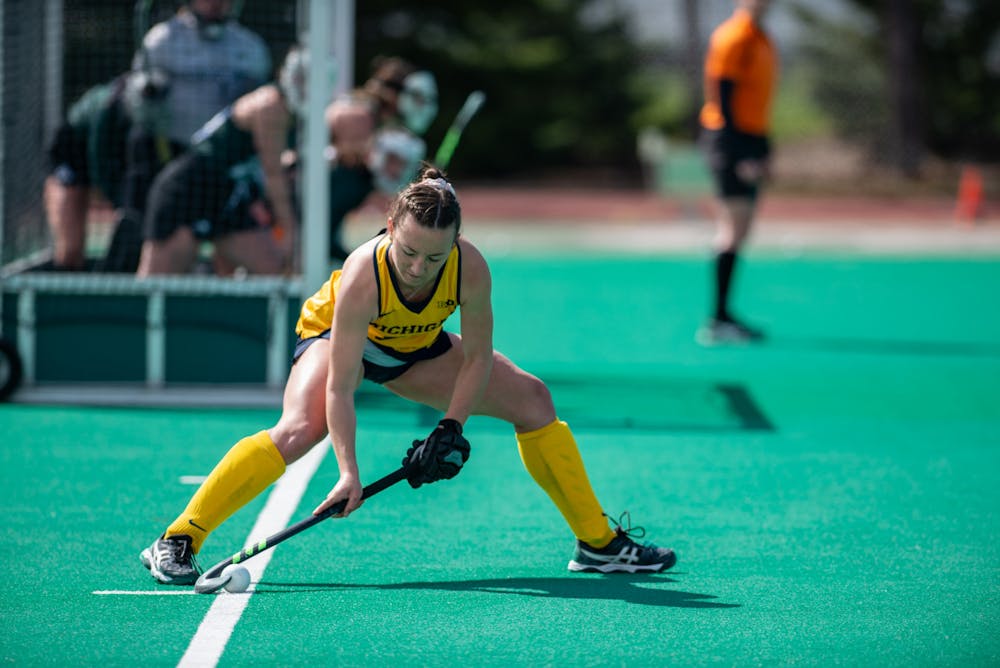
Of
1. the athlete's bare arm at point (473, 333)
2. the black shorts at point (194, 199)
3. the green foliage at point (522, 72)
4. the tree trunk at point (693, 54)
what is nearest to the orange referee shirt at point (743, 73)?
the black shorts at point (194, 199)

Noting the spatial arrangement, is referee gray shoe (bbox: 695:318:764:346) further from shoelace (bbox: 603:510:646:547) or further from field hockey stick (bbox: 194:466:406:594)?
field hockey stick (bbox: 194:466:406:594)

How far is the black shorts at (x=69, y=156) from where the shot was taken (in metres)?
8.21

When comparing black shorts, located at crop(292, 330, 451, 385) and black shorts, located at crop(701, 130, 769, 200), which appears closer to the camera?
black shorts, located at crop(292, 330, 451, 385)

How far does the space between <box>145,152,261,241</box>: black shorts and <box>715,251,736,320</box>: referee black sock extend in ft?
10.4

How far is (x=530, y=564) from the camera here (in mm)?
A: 5027

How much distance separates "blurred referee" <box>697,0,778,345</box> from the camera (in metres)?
9.58

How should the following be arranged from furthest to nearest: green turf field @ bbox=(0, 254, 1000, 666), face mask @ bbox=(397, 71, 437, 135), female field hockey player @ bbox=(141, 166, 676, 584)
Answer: face mask @ bbox=(397, 71, 437, 135), female field hockey player @ bbox=(141, 166, 676, 584), green turf field @ bbox=(0, 254, 1000, 666)

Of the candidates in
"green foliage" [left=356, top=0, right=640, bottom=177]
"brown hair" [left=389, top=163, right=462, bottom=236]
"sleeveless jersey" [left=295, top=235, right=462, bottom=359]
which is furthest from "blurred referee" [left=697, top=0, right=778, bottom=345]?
"green foliage" [left=356, top=0, right=640, bottom=177]

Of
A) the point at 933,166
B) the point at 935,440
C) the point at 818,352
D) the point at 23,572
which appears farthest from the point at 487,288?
the point at 933,166

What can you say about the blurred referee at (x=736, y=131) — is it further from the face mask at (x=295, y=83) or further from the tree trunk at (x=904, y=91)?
the tree trunk at (x=904, y=91)

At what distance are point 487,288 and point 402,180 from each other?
3.62 meters

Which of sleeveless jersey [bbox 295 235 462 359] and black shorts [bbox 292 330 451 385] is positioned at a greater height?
sleeveless jersey [bbox 295 235 462 359]

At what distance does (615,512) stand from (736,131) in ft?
14.4

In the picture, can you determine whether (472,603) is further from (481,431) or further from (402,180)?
(402,180)
